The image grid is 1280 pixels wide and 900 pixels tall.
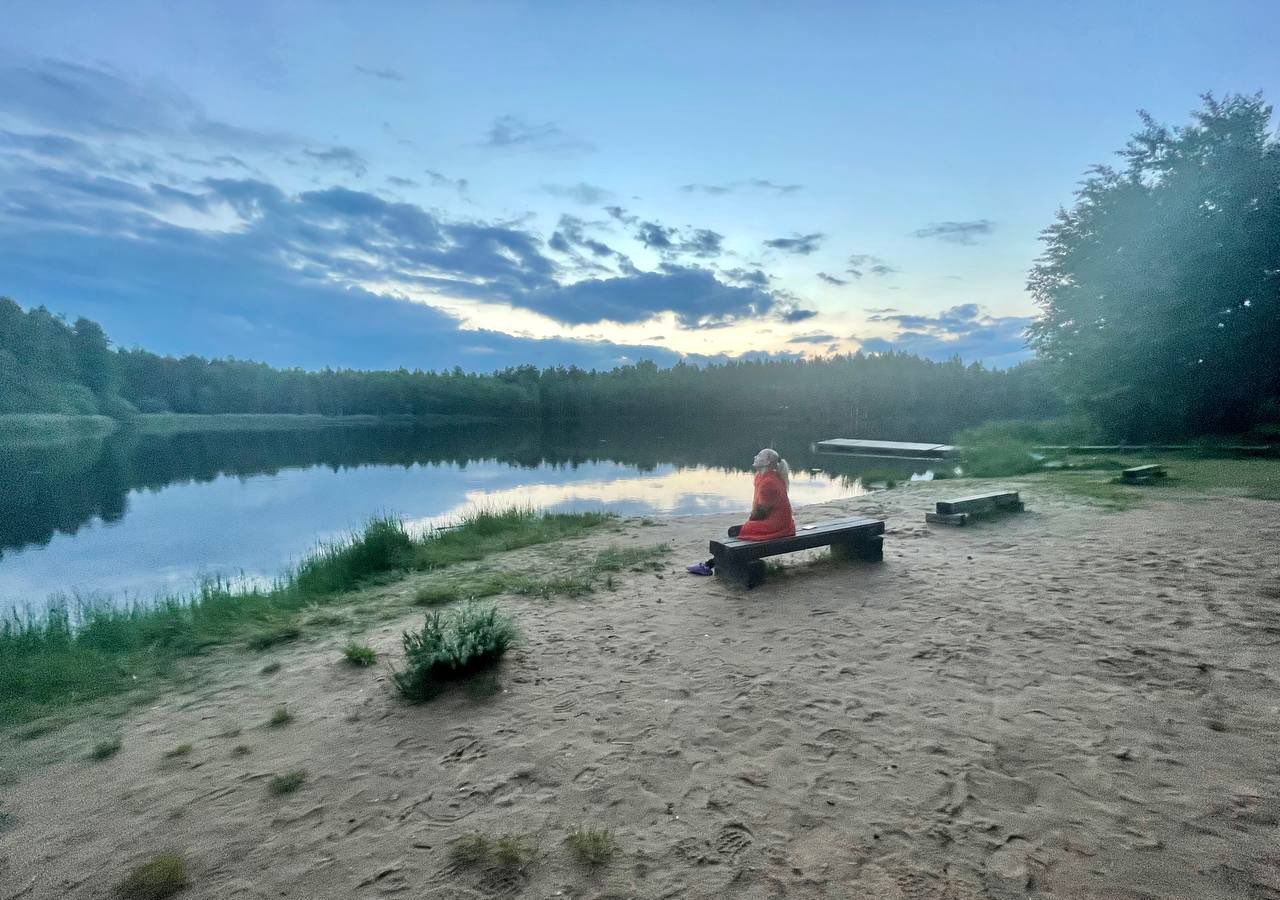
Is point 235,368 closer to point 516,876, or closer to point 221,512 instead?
point 221,512

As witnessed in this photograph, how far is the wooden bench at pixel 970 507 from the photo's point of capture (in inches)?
377

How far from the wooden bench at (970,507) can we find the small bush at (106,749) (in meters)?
9.97

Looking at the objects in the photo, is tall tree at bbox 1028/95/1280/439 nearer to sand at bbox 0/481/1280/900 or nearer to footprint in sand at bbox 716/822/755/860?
sand at bbox 0/481/1280/900

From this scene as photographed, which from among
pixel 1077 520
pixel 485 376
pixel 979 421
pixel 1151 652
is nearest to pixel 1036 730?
pixel 1151 652

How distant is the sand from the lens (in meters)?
2.70

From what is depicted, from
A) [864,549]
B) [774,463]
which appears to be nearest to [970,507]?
[864,549]

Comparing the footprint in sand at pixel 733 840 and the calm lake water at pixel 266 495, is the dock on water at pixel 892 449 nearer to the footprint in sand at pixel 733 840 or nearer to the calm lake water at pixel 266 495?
the calm lake water at pixel 266 495

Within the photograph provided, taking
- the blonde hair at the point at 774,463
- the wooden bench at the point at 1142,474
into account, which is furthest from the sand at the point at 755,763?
the wooden bench at the point at 1142,474

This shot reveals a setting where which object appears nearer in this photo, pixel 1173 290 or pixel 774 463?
pixel 774 463

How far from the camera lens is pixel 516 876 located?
2709 millimetres

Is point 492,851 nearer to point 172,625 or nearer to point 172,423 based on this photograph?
point 172,625

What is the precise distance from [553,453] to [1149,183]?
33.9 m

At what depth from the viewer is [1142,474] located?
12.6 metres

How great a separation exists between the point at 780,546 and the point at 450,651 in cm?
377
